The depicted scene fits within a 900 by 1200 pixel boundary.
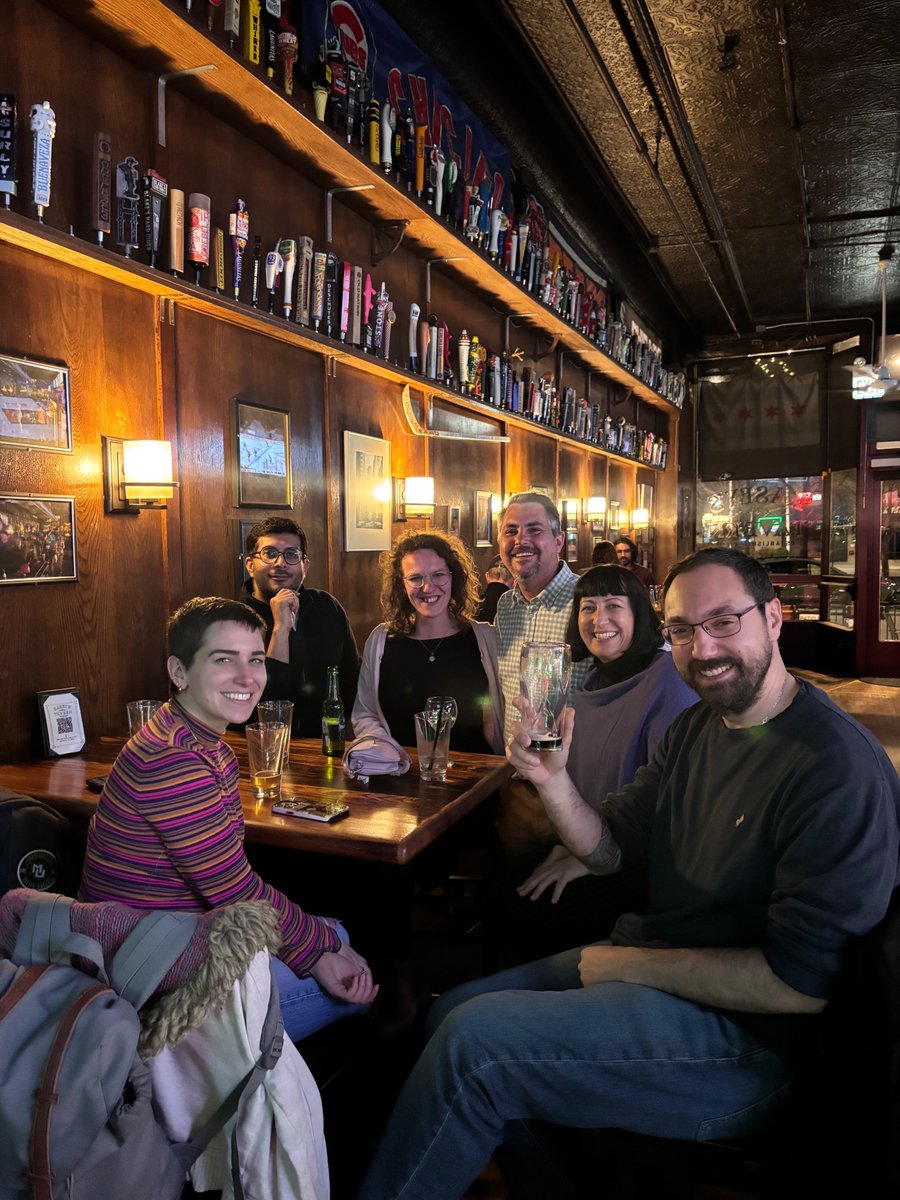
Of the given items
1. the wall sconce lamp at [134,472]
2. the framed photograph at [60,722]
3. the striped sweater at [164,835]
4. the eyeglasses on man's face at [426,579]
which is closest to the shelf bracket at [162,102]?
the wall sconce lamp at [134,472]

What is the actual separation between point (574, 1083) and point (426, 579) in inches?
70.3

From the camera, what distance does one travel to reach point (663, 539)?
12.4m

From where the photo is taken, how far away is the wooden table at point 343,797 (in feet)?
6.34

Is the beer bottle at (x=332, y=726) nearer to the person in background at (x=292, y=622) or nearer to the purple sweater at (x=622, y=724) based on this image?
the person in background at (x=292, y=622)

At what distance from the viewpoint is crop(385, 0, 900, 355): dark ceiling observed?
461cm

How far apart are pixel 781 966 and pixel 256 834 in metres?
1.18

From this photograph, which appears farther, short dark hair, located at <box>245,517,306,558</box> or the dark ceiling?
the dark ceiling

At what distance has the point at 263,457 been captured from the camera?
12.9 feet

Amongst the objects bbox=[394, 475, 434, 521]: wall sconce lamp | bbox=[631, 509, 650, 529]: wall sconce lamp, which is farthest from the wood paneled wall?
bbox=[631, 509, 650, 529]: wall sconce lamp

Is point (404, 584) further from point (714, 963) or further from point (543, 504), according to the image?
point (714, 963)

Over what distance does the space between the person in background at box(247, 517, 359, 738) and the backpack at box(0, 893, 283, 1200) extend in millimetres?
1961

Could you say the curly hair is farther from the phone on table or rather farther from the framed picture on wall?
the framed picture on wall

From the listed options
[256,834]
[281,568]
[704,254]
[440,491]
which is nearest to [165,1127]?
Answer: [256,834]

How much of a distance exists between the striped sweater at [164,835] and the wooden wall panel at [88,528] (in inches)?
52.8
